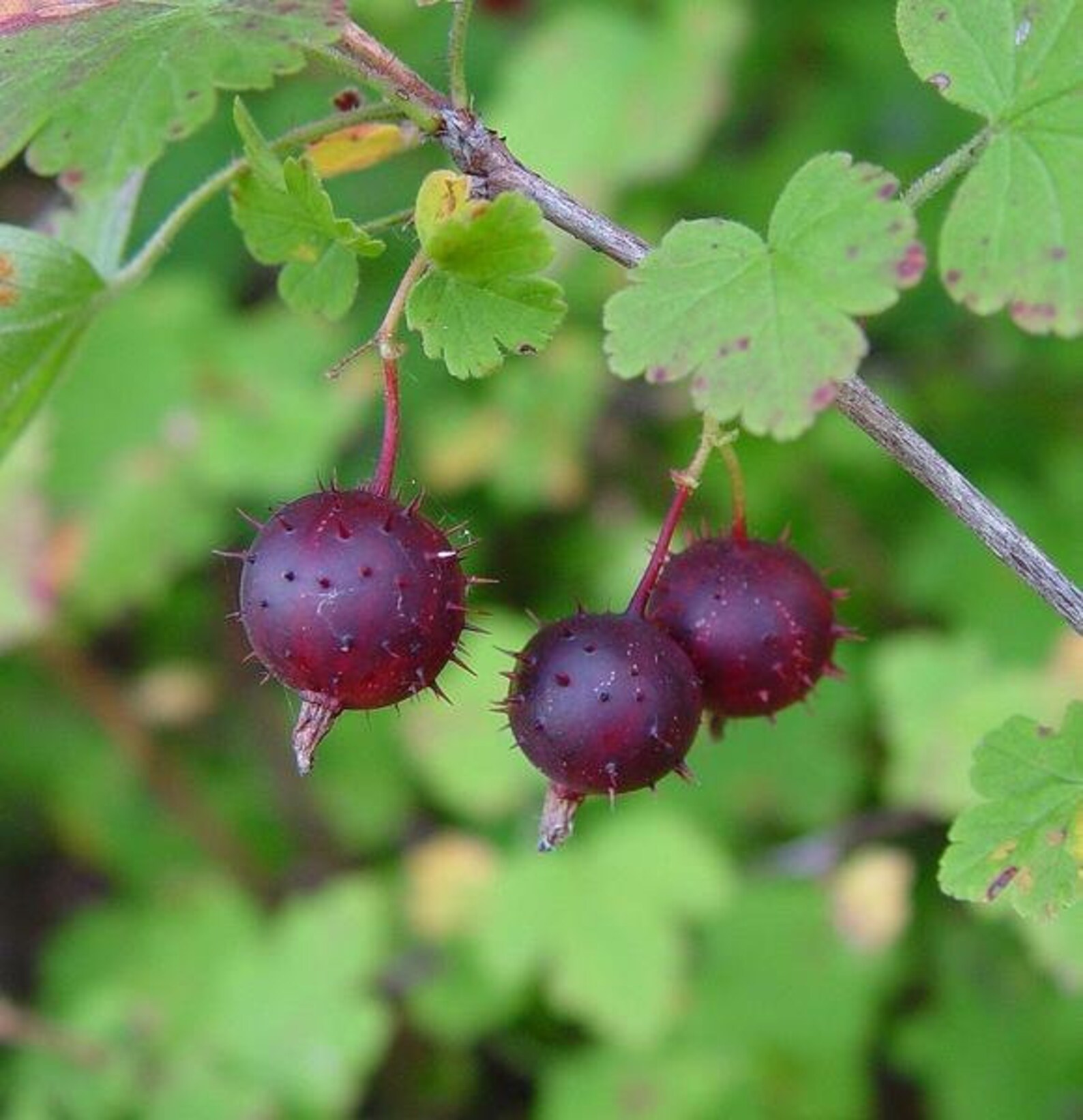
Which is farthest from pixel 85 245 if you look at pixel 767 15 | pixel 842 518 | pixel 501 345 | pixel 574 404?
pixel 767 15

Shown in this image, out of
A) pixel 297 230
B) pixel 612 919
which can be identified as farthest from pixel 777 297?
pixel 612 919

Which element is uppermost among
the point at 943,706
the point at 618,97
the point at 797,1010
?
the point at 618,97

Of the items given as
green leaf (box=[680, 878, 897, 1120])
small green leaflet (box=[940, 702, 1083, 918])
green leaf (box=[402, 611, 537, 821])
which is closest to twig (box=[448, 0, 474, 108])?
small green leaflet (box=[940, 702, 1083, 918])

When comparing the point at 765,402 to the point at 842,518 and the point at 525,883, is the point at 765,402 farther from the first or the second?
the point at 842,518

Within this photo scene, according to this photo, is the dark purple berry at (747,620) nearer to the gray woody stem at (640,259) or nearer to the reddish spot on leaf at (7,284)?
the gray woody stem at (640,259)

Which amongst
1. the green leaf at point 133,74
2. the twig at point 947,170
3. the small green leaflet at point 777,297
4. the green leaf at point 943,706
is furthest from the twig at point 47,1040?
the twig at point 947,170

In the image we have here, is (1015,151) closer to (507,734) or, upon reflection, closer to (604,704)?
(604,704)
